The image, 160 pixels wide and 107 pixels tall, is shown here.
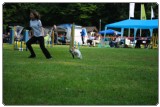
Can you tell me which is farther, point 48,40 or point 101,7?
point 101,7

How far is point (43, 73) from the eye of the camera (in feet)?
27.6

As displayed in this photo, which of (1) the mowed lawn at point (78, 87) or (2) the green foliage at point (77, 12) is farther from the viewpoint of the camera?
(2) the green foliage at point (77, 12)

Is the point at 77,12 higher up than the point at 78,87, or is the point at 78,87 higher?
the point at 77,12

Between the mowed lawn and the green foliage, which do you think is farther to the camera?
the green foliage

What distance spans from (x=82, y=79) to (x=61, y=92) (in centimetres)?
148

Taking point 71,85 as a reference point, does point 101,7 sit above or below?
above

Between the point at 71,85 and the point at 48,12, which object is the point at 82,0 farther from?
the point at 48,12

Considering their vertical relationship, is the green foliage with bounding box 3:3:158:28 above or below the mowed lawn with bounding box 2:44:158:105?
above

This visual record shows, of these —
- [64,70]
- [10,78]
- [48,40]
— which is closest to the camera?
[10,78]

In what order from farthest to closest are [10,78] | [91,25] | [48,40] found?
[91,25]
[48,40]
[10,78]

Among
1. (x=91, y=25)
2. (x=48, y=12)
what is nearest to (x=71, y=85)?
(x=48, y=12)

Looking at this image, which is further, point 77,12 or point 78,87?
point 77,12

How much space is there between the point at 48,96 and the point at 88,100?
616 millimetres

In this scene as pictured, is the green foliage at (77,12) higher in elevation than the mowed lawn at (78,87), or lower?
higher
